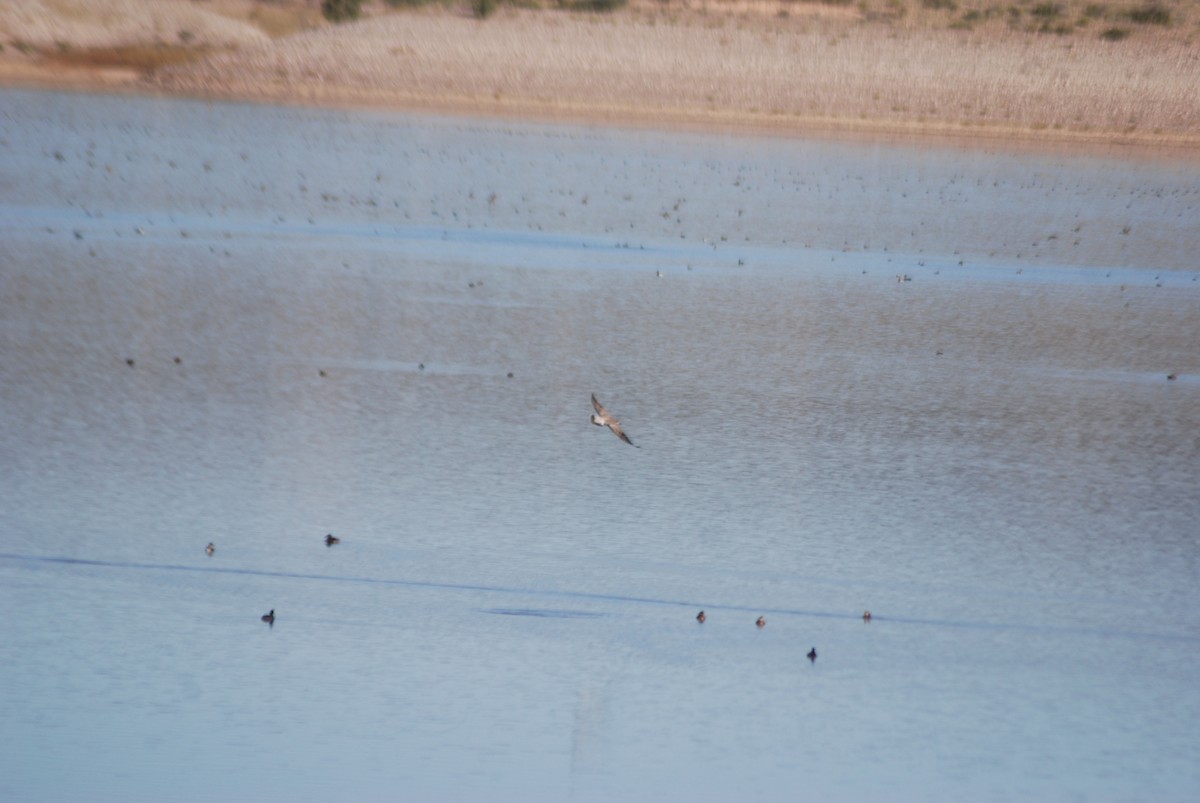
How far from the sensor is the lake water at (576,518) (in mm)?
6082

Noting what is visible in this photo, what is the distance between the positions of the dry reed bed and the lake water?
65.5 ft

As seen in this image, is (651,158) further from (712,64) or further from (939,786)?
(939,786)

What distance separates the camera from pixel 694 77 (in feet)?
132

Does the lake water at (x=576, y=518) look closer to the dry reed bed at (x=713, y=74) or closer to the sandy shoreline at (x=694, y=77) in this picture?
the sandy shoreline at (x=694, y=77)

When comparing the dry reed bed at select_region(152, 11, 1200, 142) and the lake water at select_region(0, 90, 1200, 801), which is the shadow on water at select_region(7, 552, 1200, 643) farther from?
the dry reed bed at select_region(152, 11, 1200, 142)

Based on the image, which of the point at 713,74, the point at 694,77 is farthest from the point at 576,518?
the point at 713,74

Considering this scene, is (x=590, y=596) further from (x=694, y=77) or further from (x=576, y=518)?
(x=694, y=77)

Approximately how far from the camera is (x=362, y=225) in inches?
774

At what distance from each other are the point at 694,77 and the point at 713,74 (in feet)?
1.89

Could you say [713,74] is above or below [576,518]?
above

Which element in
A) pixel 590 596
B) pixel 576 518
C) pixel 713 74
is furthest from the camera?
pixel 713 74

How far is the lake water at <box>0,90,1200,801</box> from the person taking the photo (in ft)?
20.0

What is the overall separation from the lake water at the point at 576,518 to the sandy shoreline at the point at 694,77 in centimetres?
1966

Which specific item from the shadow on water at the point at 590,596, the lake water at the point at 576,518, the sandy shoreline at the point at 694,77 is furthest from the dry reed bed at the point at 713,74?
the shadow on water at the point at 590,596
